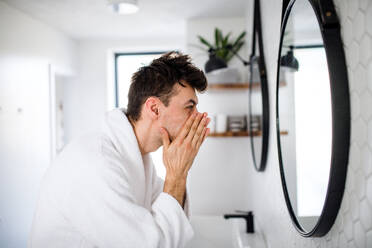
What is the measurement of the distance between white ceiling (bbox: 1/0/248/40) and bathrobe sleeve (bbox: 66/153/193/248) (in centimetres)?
211

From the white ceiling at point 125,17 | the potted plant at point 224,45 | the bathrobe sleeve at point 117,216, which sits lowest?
the bathrobe sleeve at point 117,216

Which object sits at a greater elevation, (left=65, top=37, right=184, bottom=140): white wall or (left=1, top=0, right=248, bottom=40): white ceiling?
(left=1, top=0, right=248, bottom=40): white ceiling

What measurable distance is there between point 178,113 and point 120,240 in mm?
504

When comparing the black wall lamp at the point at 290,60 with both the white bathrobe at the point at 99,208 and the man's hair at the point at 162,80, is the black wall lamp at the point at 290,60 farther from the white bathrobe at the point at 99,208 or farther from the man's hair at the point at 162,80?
the white bathrobe at the point at 99,208

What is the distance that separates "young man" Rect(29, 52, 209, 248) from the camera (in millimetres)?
866

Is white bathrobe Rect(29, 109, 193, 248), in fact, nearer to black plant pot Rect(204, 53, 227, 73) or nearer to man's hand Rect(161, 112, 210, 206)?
man's hand Rect(161, 112, 210, 206)

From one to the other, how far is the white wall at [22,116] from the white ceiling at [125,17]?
217 millimetres

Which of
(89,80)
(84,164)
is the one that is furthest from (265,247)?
(89,80)

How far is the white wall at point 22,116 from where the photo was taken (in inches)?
99.5

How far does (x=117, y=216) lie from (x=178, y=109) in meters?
0.46

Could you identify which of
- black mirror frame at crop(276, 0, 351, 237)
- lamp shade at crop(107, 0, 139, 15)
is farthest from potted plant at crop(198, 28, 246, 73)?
black mirror frame at crop(276, 0, 351, 237)

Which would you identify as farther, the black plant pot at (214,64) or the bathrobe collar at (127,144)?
the black plant pot at (214,64)

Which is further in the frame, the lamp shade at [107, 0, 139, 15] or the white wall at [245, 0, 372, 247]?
the lamp shade at [107, 0, 139, 15]

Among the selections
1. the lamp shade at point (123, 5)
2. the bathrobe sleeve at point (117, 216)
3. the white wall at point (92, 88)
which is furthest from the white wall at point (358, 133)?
the white wall at point (92, 88)
